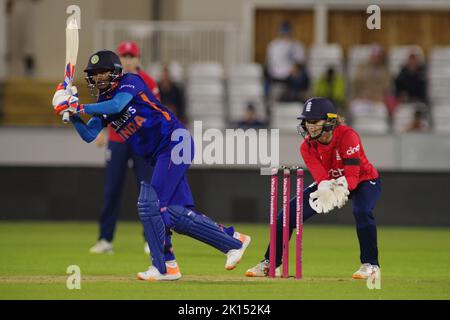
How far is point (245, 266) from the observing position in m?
12.0

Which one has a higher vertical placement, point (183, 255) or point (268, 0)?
point (268, 0)

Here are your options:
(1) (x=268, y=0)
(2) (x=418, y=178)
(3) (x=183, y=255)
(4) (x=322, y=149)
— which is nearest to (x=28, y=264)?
(3) (x=183, y=255)

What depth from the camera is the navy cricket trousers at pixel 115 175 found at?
1309cm

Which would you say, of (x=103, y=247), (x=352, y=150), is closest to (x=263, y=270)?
(x=352, y=150)

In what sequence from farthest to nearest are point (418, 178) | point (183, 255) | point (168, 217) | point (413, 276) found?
point (418, 178), point (183, 255), point (413, 276), point (168, 217)

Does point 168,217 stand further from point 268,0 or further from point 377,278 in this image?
point 268,0

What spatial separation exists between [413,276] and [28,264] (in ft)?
12.2

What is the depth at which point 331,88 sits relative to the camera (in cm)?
1922

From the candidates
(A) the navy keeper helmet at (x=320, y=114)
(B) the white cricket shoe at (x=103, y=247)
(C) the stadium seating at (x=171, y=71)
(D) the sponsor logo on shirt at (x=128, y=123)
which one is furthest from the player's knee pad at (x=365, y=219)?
(C) the stadium seating at (x=171, y=71)

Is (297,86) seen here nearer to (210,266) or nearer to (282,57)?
(282,57)

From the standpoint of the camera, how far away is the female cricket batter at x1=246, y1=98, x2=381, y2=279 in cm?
1013

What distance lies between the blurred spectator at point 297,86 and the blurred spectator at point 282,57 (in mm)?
420

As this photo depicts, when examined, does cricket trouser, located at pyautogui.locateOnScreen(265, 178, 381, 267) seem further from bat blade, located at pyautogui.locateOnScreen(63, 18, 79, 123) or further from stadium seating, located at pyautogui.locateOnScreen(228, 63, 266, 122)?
stadium seating, located at pyautogui.locateOnScreen(228, 63, 266, 122)

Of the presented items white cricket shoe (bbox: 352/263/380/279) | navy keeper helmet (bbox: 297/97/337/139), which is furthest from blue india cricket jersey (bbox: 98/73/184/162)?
white cricket shoe (bbox: 352/263/380/279)
